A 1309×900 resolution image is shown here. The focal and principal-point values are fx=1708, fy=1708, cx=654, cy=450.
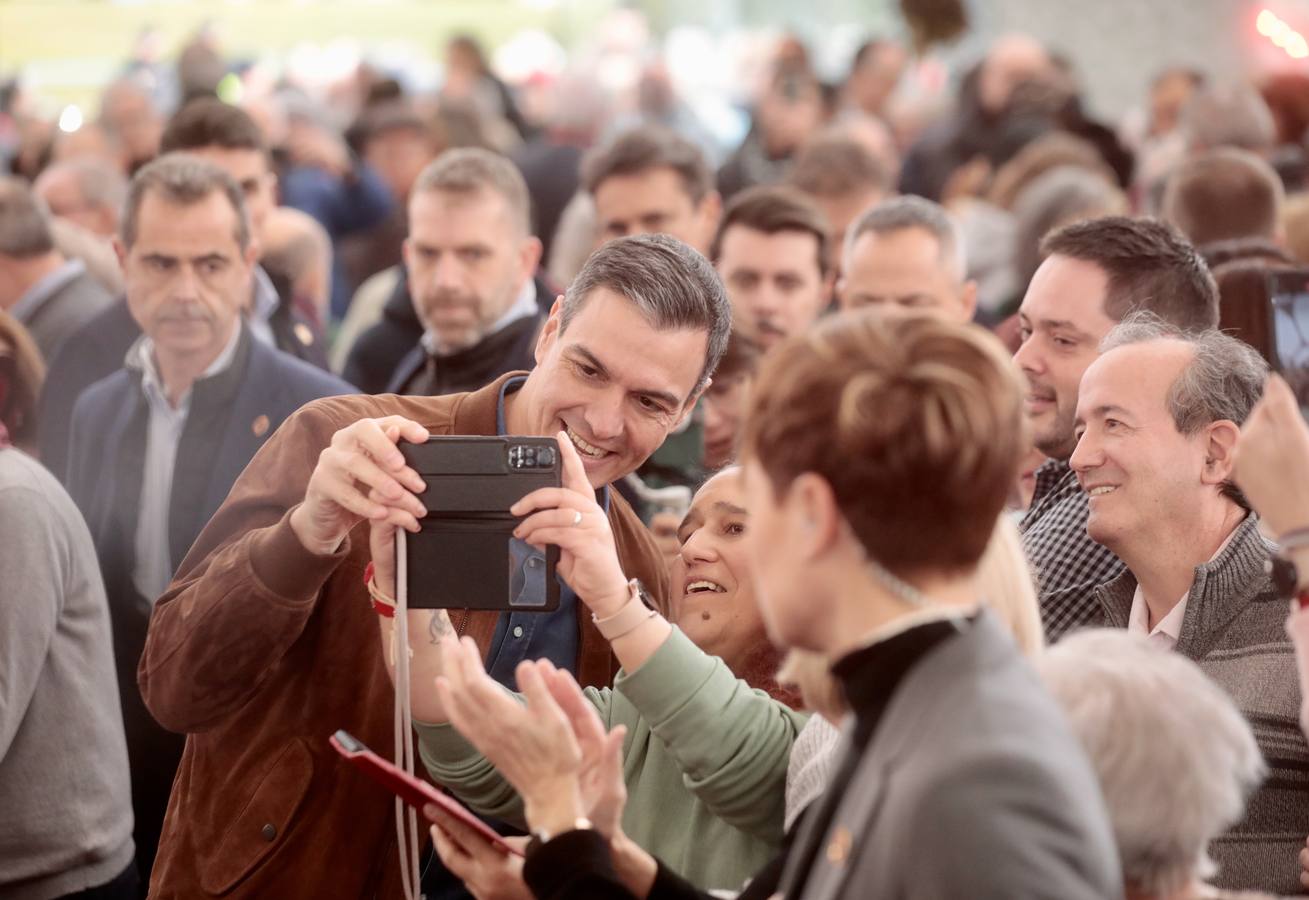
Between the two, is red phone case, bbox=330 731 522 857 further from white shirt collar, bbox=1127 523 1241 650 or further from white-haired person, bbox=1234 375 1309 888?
white shirt collar, bbox=1127 523 1241 650

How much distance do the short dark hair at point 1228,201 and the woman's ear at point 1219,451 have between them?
2.19 meters

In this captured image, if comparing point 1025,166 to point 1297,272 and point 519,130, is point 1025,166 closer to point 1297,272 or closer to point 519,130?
point 1297,272

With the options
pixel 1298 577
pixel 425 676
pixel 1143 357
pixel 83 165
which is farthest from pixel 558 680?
pixel 83 165

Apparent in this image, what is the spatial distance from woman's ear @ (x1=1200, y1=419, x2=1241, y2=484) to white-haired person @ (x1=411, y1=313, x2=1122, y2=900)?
1155mm

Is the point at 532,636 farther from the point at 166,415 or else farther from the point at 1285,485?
the point at 166,415

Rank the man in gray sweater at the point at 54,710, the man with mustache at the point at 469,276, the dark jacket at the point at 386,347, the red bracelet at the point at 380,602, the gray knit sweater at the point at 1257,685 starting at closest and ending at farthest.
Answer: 1. the red bracelet at the point at 380,602
2. the gray knit sweater at the point at 1257,685
3. the man in gray sweater at the point at 54,710
4. the man with mustache at the point at 469,276
5. the dark jacket at the point at 386,347

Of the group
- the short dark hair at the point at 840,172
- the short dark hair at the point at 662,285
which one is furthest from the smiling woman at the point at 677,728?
the short dark hair at the point at 840,172

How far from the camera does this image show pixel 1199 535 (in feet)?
8.71

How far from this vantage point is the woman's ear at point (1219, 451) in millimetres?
2654

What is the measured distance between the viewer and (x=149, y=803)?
3605mm

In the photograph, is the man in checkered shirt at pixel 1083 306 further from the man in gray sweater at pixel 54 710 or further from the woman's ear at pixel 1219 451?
the man in gray sweater at pixel 54 710

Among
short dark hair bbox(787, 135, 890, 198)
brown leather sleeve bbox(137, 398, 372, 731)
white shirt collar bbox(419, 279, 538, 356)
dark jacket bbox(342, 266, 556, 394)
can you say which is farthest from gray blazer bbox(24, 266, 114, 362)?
brown leather sleeve bbox(137, 398, 372, 731)

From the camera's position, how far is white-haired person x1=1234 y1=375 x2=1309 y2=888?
194 cm

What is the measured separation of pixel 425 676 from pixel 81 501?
176 cm
